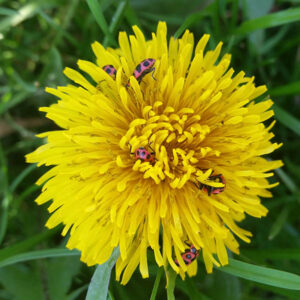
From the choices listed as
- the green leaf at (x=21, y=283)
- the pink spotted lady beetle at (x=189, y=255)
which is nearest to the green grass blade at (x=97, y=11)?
the pink spotted lady beetle at (x=189, y=255)

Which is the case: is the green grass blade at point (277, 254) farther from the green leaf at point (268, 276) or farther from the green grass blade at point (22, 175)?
the green grass blade at point (22, 175)

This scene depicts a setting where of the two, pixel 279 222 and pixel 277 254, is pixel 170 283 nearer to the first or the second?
pixel 277 254

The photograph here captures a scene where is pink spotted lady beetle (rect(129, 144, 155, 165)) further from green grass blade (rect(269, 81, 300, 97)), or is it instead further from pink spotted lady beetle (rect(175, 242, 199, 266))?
green grass blade (rect(269, 81, 300, 97))

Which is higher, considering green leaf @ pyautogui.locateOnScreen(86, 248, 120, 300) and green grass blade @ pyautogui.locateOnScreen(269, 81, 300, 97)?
green grass blade @ pyautogui.locateOnScreen(269, 81, 300, 97)

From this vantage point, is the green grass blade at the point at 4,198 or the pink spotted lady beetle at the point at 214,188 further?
the green grass blade at the point at 4,198

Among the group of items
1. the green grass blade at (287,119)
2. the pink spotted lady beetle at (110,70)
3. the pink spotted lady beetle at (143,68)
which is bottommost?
the green grass blade at (287,119)

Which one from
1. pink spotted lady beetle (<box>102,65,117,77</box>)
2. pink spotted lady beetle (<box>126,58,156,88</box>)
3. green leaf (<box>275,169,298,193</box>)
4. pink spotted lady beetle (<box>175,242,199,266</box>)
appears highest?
pink spotted lady beetle (<box>102,65,117,77</box>)

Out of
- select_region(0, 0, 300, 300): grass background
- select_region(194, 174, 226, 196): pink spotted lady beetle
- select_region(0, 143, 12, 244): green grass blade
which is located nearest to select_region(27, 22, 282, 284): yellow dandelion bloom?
select_region(194, 174, 226, 196): pink spotted lady beetle
